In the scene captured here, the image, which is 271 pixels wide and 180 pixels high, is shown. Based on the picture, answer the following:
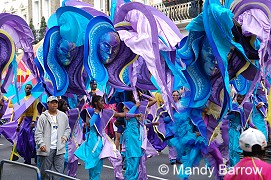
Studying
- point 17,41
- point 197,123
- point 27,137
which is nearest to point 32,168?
point 197,123

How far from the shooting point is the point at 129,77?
11.5 m

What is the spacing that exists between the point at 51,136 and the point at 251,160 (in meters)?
4.65

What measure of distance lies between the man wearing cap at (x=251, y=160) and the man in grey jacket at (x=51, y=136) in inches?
177

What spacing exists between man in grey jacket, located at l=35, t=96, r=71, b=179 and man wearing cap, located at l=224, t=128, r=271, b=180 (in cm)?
450

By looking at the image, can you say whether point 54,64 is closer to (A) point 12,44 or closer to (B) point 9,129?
(A) point 12,44

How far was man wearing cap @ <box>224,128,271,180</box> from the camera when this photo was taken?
5168 mm

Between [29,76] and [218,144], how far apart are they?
5616mm

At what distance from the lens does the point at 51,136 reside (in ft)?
31.0

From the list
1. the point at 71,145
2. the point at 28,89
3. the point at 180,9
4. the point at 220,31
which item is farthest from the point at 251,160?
the point at 180,9

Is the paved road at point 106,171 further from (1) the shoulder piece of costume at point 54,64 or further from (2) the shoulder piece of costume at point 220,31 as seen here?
(2) the shoulder piece of costume at point 220,31

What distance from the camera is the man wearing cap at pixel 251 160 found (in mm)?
5168

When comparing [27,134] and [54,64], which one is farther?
[27,134]
